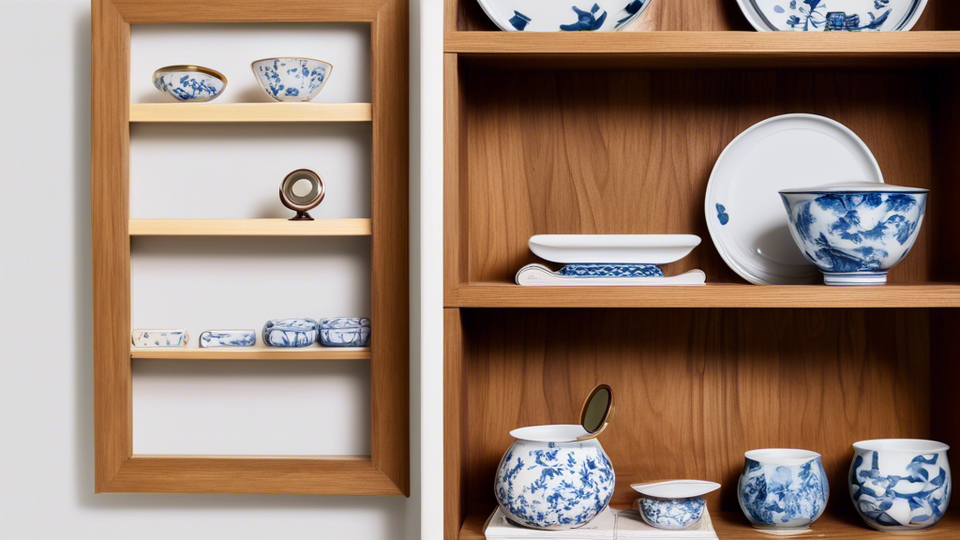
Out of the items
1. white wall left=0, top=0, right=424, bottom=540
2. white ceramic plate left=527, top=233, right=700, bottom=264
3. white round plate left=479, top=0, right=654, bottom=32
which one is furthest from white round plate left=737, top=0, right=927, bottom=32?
white wall left=0, top=0, right=424, bottom=540

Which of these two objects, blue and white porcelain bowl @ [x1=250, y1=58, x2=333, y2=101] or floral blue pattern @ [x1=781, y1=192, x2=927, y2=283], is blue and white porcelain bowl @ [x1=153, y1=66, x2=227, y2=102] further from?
floral blue pattern @ [x1=781, y1=192, x2=927, y2=283]

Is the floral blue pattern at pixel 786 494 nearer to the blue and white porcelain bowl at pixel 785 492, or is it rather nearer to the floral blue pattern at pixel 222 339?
the blue and white porcelain bowl at pixel 785 492

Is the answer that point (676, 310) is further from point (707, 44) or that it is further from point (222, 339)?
point (222, 339)

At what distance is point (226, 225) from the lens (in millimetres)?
1385

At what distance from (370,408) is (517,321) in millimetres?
319

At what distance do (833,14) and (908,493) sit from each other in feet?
2.45

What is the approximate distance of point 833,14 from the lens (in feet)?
4.15

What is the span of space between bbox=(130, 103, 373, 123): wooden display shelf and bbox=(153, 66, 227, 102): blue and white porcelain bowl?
0.06ft

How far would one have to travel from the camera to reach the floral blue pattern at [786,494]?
1198mm

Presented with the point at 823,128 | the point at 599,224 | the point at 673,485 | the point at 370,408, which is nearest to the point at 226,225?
the point at 370,408

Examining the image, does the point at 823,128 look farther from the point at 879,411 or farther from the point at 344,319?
the point at 344,319

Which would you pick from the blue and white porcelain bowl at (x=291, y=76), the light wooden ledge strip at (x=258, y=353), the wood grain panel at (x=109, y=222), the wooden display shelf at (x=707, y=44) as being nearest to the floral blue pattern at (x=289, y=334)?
the light wooden ledge strip at (x=258, y=353)

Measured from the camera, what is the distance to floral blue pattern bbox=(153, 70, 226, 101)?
1364mm

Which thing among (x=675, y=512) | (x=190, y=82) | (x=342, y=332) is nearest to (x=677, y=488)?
(x=675, y=512)
